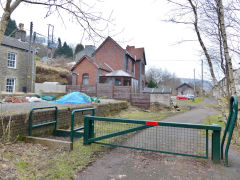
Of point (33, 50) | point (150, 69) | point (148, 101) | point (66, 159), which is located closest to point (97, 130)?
point (66, 159)

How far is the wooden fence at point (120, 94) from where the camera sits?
17953mm

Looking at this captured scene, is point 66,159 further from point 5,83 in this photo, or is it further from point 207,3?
point 5,83

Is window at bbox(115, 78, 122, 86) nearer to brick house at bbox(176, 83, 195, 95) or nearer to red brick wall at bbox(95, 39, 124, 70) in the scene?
red brick wall at bbox(95, 39, 124, 70)

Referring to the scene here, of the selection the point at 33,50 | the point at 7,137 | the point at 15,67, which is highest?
the point at 33,50

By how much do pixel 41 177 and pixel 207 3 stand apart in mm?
7903

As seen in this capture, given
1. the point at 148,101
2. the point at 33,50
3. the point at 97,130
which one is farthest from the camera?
the point at 33,50

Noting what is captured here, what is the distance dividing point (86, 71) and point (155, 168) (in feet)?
74.1

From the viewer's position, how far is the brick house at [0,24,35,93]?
1958 centimetres

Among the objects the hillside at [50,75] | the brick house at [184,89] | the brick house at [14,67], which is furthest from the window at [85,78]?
the brick house at [184,89]

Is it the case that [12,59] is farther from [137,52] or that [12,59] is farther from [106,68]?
[137,52]

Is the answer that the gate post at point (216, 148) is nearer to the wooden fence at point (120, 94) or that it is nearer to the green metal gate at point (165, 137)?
the green metal gate at point (165, 137)

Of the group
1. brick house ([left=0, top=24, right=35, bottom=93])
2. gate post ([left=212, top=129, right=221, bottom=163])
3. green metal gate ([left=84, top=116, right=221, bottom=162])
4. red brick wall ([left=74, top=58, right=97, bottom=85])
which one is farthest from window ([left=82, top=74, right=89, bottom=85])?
gate post ([left=212, top=129, right=221, bottom=163])

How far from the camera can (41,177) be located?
→ 3133mm

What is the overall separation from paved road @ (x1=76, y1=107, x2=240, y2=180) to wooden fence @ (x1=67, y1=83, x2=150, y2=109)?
13.5 metres
